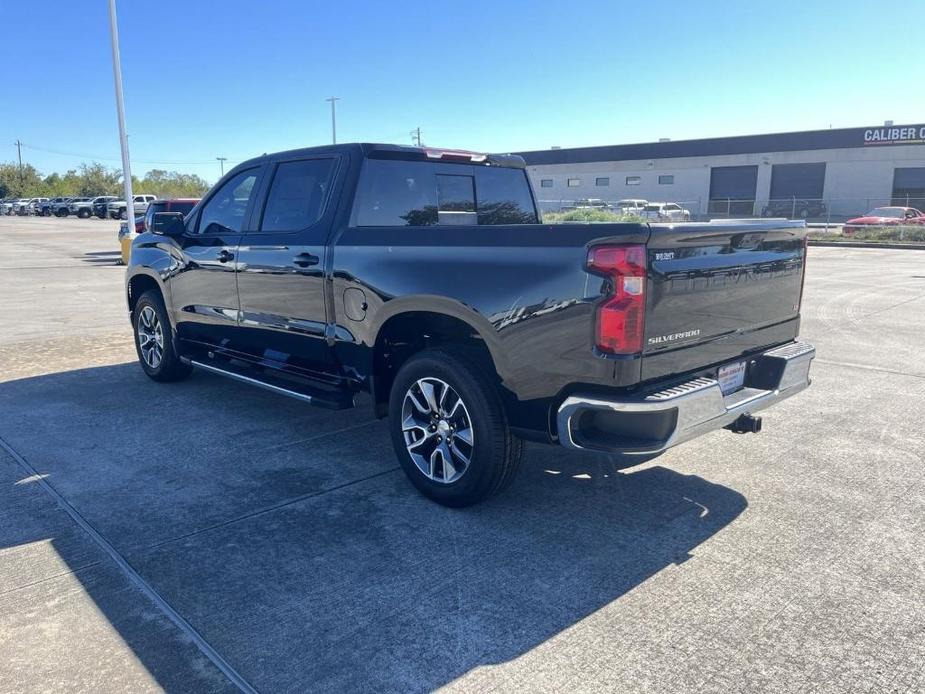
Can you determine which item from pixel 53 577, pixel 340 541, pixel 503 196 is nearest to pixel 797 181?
pixel 503 196

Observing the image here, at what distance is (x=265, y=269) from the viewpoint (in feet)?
17.3

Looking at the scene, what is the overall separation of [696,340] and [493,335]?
39.6 inches

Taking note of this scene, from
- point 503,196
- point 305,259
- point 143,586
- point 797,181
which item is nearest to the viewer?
point 143,586

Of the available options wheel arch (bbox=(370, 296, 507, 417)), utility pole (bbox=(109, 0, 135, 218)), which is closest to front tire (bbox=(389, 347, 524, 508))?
wheel arch (bbox=(370, 296, 507, 417))

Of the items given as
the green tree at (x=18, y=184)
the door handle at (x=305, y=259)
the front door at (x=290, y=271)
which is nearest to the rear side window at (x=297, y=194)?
the front door at (x=290, y=271)

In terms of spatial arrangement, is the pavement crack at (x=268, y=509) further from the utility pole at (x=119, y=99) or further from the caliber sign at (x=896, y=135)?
the caliber sign at (x=896, y=135)

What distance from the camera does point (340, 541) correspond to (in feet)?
12.4

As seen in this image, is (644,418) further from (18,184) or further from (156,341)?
(18,184)

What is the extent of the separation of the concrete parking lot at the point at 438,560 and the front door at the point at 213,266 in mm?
722

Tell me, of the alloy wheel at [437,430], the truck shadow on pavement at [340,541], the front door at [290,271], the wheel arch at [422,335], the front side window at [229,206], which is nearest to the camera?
the truck shadow on pavement at [340,541]

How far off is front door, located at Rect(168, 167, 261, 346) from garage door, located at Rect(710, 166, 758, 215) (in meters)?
46.7

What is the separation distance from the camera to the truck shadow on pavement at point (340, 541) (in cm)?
289

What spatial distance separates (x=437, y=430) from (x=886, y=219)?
35138mm

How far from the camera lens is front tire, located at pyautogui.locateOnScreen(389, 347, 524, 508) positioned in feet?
12.8
